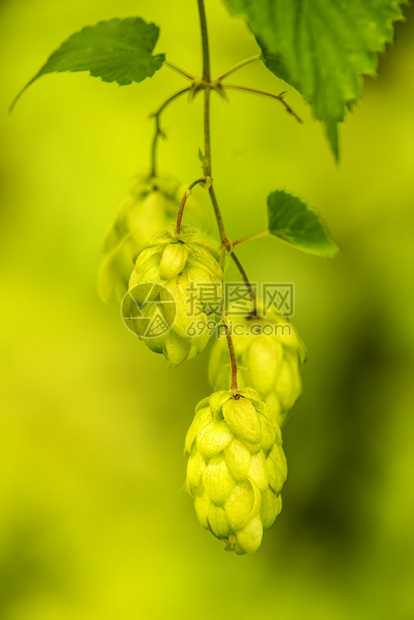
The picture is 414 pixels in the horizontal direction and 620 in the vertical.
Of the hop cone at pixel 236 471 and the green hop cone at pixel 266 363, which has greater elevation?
the green hop cone at pixel 266 363

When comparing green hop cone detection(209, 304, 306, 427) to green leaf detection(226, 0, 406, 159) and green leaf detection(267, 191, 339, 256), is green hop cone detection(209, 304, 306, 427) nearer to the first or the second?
green leaf detection(267, 191, 339, 256)

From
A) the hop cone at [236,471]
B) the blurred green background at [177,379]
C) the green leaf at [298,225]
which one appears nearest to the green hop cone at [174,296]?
the hop cone at [236,471]

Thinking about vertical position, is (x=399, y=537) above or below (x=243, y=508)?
below

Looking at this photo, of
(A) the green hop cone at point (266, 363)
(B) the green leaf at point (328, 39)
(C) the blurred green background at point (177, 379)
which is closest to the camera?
(B) the green leaf at point (328, 39)

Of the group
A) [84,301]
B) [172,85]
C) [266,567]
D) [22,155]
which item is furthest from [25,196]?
[266,567]

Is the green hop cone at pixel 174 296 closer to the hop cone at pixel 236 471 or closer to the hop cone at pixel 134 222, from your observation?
the hop cone at pixel 236 471

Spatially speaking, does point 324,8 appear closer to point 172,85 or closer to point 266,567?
point 172,85

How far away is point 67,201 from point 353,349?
949 millimetres

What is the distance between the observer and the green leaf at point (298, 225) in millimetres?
710

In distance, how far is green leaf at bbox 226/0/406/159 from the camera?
1.62 ft

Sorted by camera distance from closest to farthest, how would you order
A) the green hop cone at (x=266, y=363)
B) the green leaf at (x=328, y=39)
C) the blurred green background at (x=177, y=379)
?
1. the green leaf at (x=328, y=39)
2. the green hop cone at (x=266, y=363)
3. the blurred green background at (x=177, y=379)

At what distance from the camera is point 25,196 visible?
6.42ft

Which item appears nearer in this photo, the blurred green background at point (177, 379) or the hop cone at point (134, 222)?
the hop cone at point (134, 222)

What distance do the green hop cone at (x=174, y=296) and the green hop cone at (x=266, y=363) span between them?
11 cm
